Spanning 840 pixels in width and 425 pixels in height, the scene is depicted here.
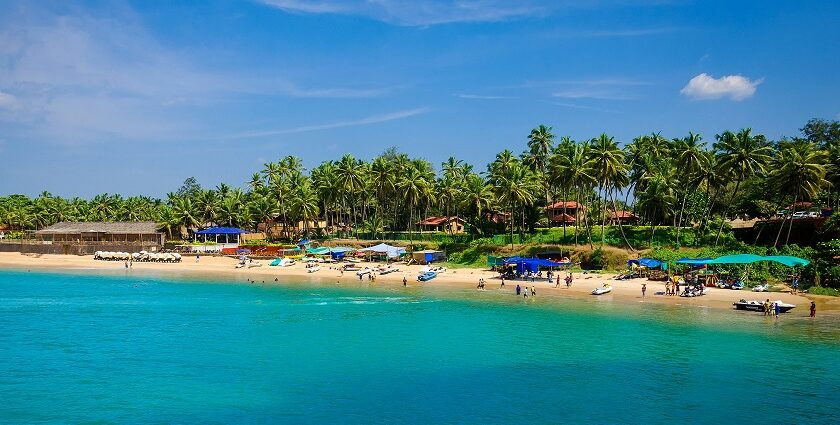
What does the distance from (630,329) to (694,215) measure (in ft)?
158

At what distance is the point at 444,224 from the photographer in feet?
392

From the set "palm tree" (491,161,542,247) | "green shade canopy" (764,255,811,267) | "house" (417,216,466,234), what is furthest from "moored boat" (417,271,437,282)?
"house" (417,216,466,234)

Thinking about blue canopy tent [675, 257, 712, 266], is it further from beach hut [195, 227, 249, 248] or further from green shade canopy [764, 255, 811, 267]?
beach hut [195, 227, 249, 248]

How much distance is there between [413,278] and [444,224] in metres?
43.6

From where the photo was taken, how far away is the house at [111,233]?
113750 mm

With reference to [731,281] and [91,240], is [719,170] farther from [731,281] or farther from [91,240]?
[91,240]

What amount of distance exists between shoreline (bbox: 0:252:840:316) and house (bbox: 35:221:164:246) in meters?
6.41

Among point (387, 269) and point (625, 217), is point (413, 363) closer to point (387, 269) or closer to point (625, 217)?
point (387, 269)

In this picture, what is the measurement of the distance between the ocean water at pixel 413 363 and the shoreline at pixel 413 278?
11.8 feet

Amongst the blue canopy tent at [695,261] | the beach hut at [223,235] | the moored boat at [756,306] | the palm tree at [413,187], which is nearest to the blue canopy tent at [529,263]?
the blue canopy tent at [695,261]

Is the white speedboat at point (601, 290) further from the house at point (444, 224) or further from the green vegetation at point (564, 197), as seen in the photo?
the house at point (444, 224)

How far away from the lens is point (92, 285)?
75.0 meters

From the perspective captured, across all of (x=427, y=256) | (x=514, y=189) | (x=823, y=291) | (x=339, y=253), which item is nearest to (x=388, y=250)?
(x=427, y=256)

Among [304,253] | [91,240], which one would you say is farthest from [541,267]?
[91,240]
